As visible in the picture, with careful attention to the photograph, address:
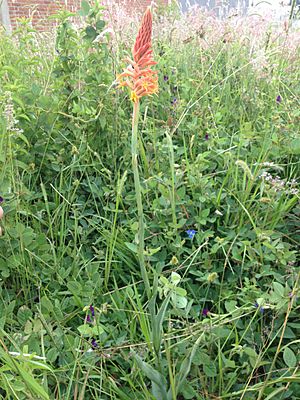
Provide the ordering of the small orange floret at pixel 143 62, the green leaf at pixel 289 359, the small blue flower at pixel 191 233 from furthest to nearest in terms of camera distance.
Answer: the small blue flower at pixel 191 233 < the green leaf at pixel 289 359 < the small orange floret at pixel 143 62

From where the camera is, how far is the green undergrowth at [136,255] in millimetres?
902

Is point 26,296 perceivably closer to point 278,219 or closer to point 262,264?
point 262,264

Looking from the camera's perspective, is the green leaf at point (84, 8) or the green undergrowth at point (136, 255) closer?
the green undergrowth at point (136, 255)

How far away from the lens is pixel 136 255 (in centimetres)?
118

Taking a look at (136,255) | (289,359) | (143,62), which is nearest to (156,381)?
(289,359)

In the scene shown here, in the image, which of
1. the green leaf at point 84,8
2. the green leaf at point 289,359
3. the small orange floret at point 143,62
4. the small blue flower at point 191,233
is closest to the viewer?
the small orange floret at point 143,62

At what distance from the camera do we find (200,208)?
50.1 inches

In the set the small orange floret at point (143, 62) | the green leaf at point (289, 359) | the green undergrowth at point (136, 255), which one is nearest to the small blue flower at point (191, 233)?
the green undergrowth at point (136, 255)

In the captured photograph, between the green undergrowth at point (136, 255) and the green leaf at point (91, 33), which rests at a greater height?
the green leaf at point (91, 33)

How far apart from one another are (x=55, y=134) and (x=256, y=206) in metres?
0.86

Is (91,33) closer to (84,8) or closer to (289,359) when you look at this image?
(84,8)

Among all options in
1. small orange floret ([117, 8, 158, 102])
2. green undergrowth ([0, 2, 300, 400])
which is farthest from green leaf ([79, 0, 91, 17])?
small orange floret ([117, 8, 158, 102])

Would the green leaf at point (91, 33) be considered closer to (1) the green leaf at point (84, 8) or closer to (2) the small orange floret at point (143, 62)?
(1) the green leaf at point (84, 8)

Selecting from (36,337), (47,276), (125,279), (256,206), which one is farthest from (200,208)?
(36,337)
